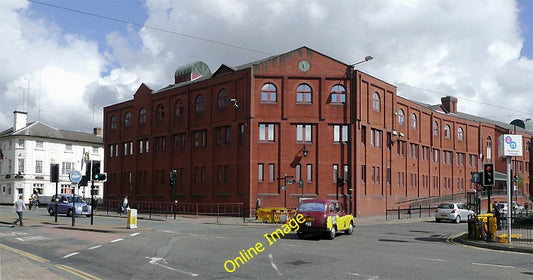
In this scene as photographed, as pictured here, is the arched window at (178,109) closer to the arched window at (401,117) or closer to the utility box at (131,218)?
the arched window at (401,117)

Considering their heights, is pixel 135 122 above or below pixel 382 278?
above

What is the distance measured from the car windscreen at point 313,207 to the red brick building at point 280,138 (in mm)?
15723

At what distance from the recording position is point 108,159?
206 ft

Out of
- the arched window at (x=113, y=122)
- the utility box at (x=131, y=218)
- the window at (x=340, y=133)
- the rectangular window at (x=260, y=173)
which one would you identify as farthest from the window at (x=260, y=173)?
the arched window at (x=113, y=122)

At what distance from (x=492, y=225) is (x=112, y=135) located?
51.4 m

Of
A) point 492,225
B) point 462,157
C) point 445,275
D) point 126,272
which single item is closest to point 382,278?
point 445,275

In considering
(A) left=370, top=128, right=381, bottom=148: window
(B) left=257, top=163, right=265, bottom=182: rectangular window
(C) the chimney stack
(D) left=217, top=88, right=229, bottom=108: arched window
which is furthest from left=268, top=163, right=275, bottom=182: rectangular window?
(C) the chimney stack

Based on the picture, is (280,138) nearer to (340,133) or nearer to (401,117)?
(340,133)

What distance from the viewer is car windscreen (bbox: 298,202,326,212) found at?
→ 69.6 feet

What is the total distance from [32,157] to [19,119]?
6736 millimetres

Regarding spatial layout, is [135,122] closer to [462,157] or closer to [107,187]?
[107,187]

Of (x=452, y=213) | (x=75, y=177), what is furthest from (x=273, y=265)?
(x=452, y=213)

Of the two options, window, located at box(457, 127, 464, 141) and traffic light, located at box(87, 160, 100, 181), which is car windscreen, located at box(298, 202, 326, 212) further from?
window, located at box(457, 127, 464, 141)

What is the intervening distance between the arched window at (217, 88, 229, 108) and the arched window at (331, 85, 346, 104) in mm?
9700
